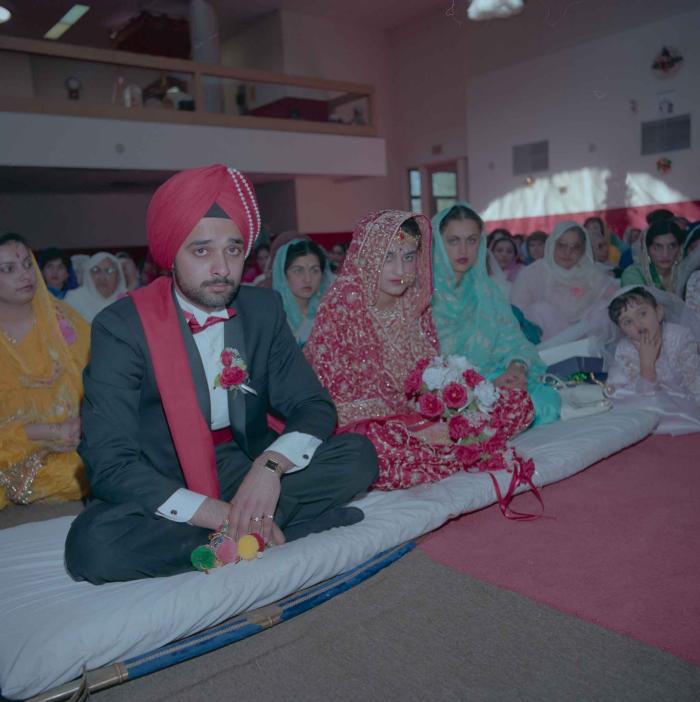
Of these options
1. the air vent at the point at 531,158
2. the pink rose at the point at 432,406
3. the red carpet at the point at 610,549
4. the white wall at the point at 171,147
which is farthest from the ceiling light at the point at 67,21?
the red carpet at the point at 610,549

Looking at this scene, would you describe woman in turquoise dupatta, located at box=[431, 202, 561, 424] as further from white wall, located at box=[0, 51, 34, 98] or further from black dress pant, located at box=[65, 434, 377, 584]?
white wall, located at box=[0, 51, 34, 98]

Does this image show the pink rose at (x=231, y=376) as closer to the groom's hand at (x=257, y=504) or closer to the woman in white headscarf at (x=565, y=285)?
the groom's hand at (x=257, y=504)

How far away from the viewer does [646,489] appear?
266 centimetres

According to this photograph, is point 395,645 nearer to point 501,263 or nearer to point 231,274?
point 231,274

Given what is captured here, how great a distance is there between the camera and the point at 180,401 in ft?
6.87

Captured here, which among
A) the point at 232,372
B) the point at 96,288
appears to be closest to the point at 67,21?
the point at 96,288

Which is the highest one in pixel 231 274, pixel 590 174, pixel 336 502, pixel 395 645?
pixel 590 174

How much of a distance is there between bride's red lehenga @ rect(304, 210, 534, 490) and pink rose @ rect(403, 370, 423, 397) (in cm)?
13

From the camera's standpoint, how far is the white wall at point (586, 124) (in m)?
9.45

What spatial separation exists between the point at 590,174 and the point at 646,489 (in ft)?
29.6

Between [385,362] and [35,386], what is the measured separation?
1697 millimetres

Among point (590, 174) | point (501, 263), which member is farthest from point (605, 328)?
point (590, 174)

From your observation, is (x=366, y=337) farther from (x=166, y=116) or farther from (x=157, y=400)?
(x=166, y=116)

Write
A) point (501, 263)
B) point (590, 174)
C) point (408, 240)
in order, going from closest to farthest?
point (408, 240)
point (501, 263)
point (590, 174)
